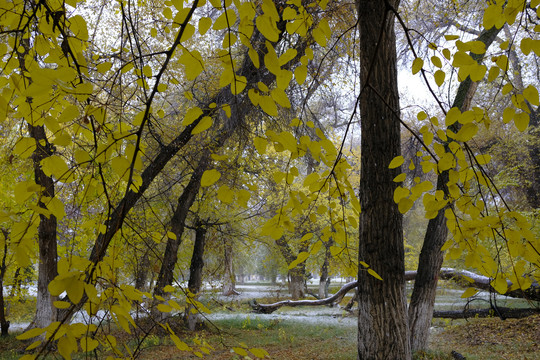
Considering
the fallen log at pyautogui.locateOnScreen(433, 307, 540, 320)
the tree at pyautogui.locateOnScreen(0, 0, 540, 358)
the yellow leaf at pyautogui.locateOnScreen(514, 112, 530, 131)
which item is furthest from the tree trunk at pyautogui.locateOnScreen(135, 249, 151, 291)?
the fallen log at pyautogui.locateOnScreen(433, 307, 540, 320)

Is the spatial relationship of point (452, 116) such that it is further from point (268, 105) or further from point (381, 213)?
point (381, 213)

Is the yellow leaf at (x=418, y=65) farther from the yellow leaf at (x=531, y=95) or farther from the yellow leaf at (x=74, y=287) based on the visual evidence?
the yellow leaf at (x=74, y=287)

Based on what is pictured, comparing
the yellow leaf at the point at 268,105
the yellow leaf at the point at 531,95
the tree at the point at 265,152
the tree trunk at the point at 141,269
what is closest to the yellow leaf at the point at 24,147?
the tree at the point at 265,152

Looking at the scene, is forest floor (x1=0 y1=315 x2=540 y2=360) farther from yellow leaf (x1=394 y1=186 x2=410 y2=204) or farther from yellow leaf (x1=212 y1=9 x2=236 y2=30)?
yellow leaf (x1=212 y1=9 x2=236 y2=30)

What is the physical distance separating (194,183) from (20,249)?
6366 millimetres

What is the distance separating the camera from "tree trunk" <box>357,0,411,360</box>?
8.61 ft

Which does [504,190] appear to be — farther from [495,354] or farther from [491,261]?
[491,261]

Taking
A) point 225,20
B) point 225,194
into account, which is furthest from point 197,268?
point 225,20

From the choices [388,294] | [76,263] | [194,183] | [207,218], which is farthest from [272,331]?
[76,263]

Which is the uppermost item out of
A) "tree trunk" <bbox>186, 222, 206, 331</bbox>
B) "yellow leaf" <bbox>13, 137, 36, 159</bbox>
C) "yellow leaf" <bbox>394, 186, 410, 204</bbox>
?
"yellow leaf" <bbox>13, 137, 36, 159</bbox>

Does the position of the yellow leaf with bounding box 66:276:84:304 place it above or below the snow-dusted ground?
above

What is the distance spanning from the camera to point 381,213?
103 inches

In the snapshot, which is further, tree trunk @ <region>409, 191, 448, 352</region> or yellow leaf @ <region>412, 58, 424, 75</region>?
tree trunk @ <region>409, 191, 448, 352</region>

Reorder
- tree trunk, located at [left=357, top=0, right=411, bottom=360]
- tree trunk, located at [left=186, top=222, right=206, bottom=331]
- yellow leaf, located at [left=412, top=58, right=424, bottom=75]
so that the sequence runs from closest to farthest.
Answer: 1. yellow leaf, located at [left=412, top=58, right=424, bottom=75]
2. tree trunk, located at [left=357, top=0, right=411, bottom=360]
3. tree trunk, located at [left=186, top=222, right=206, bottom=331]
